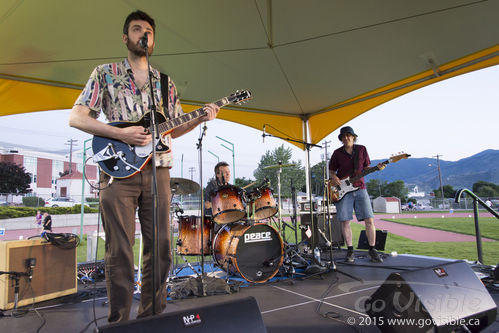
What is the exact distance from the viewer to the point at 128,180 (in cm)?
160

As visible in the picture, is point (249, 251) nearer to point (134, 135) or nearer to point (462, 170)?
point (134, 135)

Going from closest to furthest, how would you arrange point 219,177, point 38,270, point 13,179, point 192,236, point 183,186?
point 38,270
point 183,186
point 192,236
point 219,177
point 13,179

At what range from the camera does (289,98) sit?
5.72 metres

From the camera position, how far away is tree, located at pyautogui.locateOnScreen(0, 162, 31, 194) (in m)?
22.4

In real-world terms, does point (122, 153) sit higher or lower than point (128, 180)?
higher

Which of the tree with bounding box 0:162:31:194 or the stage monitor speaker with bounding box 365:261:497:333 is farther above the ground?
the tree with bounding box 0:162:31:194

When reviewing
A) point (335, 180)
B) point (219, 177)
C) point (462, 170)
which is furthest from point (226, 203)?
point (462, 170)

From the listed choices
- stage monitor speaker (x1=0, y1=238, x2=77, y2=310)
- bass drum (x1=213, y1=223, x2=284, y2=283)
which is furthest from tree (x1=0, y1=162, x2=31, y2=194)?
bass drum (x1=213, y1=223, x2=284, y2=283)

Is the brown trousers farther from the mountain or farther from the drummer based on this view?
the mountain

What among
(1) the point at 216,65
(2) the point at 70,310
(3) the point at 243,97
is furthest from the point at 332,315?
(1) the point at 216,65

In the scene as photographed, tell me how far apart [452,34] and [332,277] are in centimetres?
360

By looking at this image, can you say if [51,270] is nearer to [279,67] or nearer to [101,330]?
[101,330]

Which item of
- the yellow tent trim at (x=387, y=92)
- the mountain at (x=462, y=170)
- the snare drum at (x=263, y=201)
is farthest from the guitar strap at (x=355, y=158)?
the mountain at (x=462, y=170)

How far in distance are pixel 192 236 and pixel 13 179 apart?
83.4 ft
